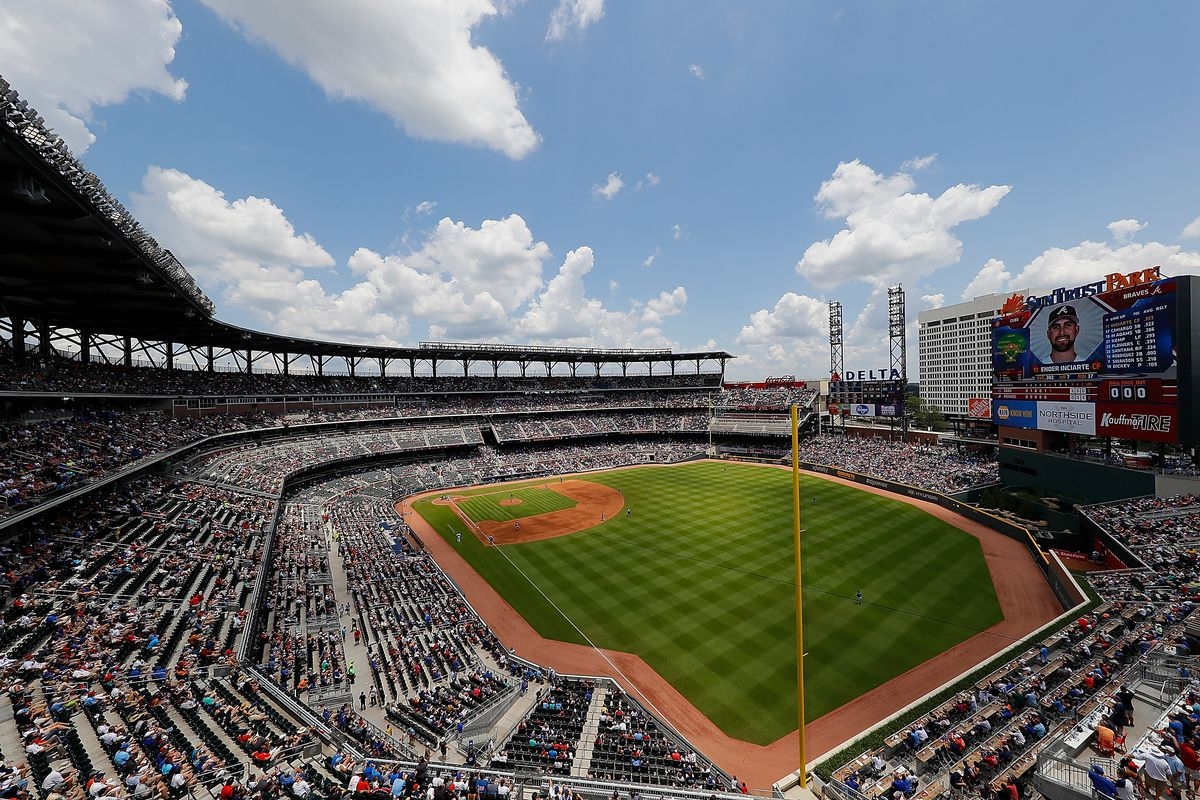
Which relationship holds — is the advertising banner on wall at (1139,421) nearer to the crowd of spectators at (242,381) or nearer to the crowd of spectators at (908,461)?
the crowd of spectators at (908,461)

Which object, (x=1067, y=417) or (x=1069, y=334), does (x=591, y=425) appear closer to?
(x=1067, y=417)

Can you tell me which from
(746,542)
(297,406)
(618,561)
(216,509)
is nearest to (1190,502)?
(746,542)

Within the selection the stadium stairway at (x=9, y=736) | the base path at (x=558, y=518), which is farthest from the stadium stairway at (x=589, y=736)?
the base path at (x=558, y=518)

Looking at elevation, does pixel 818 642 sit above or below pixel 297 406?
below

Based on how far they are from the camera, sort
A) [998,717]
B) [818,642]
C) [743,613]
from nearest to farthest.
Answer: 1. [998,717]
2. [818,642]
3. [743,613]

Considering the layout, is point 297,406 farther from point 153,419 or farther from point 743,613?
point 743,613

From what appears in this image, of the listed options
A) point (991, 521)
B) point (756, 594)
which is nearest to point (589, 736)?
point (756, 594)
